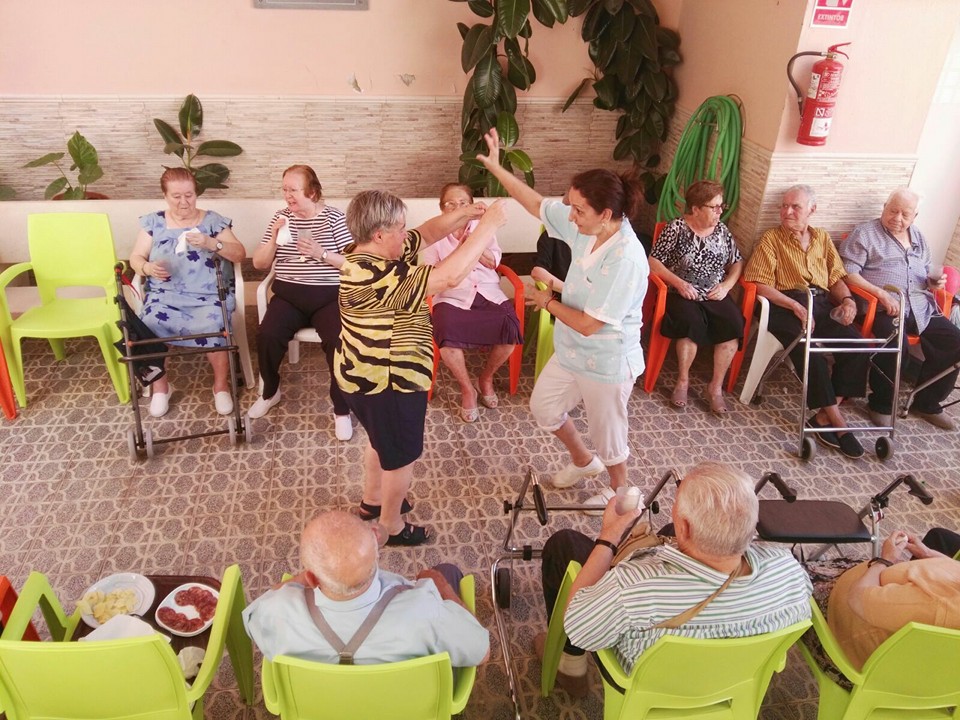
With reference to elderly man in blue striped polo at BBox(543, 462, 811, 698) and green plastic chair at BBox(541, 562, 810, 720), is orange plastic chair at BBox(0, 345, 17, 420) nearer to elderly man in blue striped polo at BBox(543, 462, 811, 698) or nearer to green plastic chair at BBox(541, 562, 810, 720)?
green plastic chair at BBox(541, 562, 810, 720)

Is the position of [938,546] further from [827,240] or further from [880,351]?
[827,240]

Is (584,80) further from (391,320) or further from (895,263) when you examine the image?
(391,320)

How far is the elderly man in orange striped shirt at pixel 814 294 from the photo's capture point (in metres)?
4.31

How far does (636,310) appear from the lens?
10.0ft

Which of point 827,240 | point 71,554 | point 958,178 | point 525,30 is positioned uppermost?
point 525,30

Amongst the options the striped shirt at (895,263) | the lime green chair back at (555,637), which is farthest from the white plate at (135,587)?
the striped shirt at (895,263)

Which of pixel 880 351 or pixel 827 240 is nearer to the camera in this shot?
pixel 880 351

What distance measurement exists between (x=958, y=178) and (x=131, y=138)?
572 cm

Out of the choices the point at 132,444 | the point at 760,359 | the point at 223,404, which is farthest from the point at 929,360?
the point at 132,444

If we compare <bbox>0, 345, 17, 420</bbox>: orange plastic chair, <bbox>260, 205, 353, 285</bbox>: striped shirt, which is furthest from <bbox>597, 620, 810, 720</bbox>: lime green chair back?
<bbox>0, 345, 17, 420</bbox>: orange plastic chair

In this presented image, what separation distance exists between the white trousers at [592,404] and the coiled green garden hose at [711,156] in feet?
7.44

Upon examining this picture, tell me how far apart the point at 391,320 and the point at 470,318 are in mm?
1562

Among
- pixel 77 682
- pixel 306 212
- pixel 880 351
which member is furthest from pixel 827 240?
pixel 77 682

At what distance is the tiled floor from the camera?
3102mm
